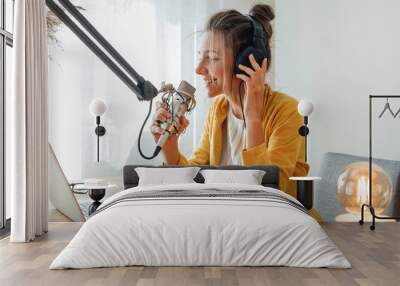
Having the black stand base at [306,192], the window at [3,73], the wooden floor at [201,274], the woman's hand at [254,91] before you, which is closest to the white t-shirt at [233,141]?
the woman's hand at [254,91]

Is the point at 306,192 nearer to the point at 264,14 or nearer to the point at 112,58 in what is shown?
the point at 264,14

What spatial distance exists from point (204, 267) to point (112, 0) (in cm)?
379

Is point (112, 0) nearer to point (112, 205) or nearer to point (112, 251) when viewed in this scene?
point (112, 205)

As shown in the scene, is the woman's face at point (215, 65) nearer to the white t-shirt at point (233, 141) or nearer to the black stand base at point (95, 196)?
the white t-shirt at point (233, 141)

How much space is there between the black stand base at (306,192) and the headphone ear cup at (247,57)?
1437mm

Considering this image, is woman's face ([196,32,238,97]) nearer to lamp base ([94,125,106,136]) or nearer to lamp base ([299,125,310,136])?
lamp base ([299,125,310,136])

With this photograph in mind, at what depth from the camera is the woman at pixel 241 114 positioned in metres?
6.78

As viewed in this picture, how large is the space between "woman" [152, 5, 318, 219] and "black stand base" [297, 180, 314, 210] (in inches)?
8.8

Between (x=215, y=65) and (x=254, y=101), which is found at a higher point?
(x=215, y=65)

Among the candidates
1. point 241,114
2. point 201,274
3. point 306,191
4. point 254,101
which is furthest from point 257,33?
point 201,274

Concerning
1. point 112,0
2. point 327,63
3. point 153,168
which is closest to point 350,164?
point 327,63

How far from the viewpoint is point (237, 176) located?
6.39m

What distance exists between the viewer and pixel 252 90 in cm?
679

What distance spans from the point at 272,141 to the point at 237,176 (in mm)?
691
